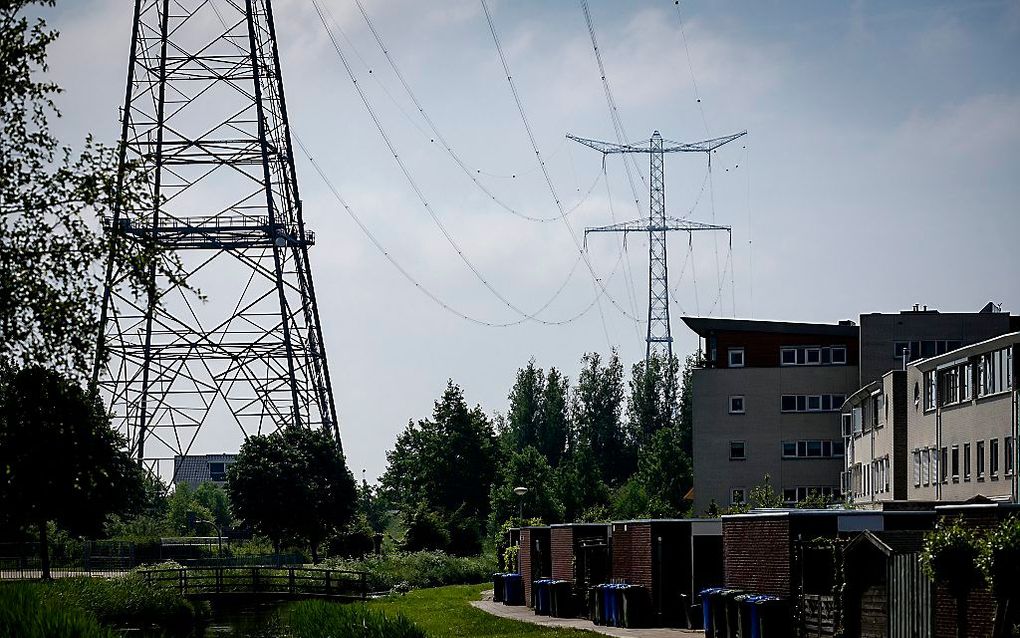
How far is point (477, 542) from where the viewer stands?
334ft

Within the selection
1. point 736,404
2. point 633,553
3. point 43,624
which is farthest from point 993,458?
point 736,404

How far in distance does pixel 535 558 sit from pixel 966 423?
Result: 1658cm

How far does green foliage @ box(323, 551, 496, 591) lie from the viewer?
72188 millimetres

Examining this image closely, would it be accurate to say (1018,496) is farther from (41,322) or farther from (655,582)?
(41,322)

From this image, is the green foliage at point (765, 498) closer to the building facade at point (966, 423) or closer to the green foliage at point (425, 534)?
the building facade at point (966, 423)

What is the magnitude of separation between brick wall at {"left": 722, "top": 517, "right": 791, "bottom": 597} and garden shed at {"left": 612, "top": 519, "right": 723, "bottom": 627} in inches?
163

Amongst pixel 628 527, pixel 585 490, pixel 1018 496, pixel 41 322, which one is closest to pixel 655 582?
pixel 628 527

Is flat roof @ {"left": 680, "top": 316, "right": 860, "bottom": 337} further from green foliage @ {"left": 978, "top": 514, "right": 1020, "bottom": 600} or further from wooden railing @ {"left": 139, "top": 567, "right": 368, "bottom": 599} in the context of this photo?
green foliage @ {"left": 978, "top": 514, "right": 1020, "bottom": 600}

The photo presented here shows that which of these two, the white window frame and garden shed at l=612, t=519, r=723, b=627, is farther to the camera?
the white window frame

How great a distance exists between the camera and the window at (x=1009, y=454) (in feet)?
163

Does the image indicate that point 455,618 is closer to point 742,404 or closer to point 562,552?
point 562,552

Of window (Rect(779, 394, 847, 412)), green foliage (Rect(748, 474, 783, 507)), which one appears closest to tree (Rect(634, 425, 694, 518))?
window (Rect(779, 394, 847, 412))

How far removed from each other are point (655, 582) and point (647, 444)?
11479 centimetres

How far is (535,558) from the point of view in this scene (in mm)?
53531
